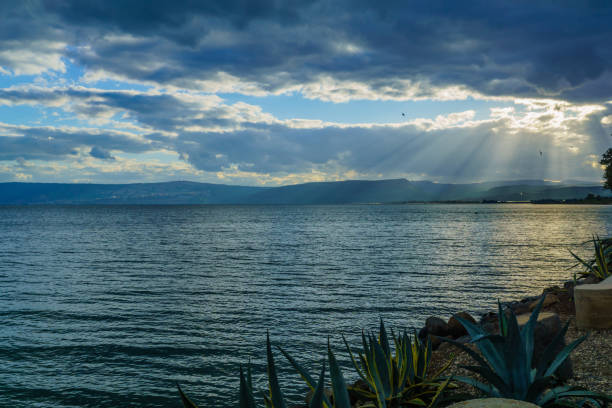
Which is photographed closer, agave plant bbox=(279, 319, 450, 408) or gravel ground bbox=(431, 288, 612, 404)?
agave plant bbox=(279, 319, 450, 408)

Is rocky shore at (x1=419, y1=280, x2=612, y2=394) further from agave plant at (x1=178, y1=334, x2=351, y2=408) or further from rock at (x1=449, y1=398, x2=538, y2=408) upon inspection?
agave plant at (x1=178, y1=334, x2=351, y2=408)

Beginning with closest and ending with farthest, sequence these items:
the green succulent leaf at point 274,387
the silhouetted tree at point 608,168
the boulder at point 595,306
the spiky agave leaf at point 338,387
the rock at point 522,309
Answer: the green succulent leaf at point 274,387, the spiky agave leaf at point 338,387, the boulder at point 595,306, the rock at point 522,309, the silhouetted tree at point 608,168

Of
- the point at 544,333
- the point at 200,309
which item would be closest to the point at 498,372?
the point at 544,333

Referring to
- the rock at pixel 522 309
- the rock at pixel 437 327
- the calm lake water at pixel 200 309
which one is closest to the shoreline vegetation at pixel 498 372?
the rock at pixel 437 327

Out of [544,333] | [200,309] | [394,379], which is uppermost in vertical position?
[544,333]

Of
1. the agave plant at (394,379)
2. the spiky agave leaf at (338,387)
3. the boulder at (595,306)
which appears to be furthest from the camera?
the boulder at (595,306)

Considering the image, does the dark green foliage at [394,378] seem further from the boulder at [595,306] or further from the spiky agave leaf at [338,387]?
the boulder at [595,306]

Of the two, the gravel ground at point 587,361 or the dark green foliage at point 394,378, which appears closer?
the dark green foliage at point 394,378

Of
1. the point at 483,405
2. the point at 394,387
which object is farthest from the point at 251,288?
the point at 483,405

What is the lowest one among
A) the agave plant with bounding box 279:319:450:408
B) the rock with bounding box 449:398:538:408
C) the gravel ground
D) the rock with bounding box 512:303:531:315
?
the rock with bounding box 512:303:531:315

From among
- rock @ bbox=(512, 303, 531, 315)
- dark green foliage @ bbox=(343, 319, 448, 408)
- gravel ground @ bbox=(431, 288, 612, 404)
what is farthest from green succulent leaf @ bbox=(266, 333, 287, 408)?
rock @ bbox=(512, 303, 531, 315)

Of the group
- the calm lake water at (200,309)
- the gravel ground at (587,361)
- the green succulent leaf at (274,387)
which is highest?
the green succulent leaf at (274,387)

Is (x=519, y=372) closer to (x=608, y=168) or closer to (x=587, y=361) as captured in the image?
(x=587, y=361)

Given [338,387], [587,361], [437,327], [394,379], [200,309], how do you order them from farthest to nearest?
[200,309]
[437,327]
[587,361]
[394,379]
[338,387]
